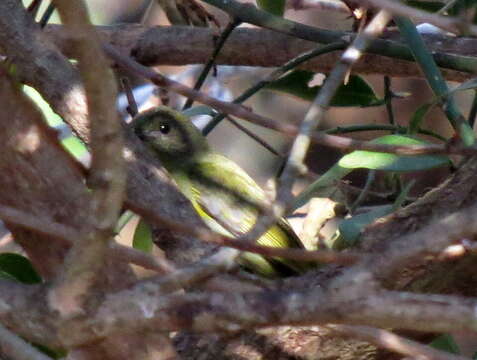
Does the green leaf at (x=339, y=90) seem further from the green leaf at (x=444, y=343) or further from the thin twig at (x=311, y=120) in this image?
the thin twig at (x=311, y=120)

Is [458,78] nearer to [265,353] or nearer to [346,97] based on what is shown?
[346,97]

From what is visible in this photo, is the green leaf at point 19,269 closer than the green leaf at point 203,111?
Yes

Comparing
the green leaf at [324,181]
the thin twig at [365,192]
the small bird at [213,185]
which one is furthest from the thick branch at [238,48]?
the green leaf at [324,181]

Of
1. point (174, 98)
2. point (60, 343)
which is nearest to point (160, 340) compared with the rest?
point (60, 343)

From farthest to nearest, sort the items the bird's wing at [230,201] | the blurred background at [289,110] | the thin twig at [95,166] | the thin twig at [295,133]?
the blurred background at [289,110], the bird's wing at [230,201], the thin twig at [295,133], the thin twig at [95,166]

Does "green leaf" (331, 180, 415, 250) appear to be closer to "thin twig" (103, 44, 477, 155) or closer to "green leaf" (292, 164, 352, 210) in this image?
"green leaf" (292, 164, 352, 210)

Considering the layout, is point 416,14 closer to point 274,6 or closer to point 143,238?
point 143,238

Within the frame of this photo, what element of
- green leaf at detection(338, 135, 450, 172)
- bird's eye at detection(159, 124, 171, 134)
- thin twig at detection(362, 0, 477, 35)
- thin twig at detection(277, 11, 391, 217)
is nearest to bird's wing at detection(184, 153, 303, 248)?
bird's eye at detection(159, 124, 171, 134)

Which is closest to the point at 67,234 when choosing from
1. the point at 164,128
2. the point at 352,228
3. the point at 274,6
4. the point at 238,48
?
the point at 352,228
